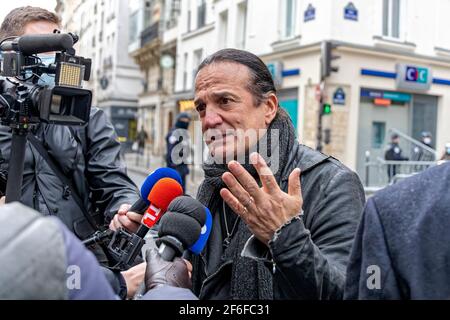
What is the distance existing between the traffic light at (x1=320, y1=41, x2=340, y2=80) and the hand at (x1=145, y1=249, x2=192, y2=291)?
9.34 metres

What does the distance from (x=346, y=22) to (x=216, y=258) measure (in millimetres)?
8830

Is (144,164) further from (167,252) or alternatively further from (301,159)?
(167,252)

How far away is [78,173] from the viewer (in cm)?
224

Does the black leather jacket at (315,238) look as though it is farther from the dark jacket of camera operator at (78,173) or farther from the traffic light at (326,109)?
the traffic light at (326,109)

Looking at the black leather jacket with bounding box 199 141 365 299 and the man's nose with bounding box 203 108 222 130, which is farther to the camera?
the man's nose with bounding box 203 108 222 130

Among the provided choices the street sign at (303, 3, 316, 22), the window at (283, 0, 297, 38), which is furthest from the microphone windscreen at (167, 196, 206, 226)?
the street sign at (303, 3, 316, 22)

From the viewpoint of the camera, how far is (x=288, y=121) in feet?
6.27

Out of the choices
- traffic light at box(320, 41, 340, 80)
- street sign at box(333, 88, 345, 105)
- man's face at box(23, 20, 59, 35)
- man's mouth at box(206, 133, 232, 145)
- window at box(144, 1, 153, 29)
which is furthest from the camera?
street sign at box(333, 88, 345, 105)

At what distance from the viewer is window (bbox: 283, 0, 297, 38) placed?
311 inches

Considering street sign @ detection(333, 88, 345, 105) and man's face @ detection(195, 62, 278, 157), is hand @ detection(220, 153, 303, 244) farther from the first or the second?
street sign @ detection(333, 88, 345, 105)

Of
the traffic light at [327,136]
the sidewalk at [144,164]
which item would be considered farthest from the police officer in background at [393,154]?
the sidewalk at [144,164]

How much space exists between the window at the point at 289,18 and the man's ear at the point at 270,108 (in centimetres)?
577
